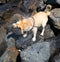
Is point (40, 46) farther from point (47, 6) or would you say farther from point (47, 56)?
point (47, 6)

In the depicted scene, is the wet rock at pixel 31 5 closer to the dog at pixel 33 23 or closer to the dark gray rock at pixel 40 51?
the dog at pixel 33 23

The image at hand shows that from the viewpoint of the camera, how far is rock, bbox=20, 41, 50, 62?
34.4ft

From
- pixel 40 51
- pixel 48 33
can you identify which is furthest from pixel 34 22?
pixel 40 51

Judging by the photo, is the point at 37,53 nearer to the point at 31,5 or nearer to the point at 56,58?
the point at 56,58

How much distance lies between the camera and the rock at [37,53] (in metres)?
10.5

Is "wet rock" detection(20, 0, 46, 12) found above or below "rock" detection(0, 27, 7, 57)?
above

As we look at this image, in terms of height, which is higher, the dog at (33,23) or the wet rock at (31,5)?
the dog at (33,23)

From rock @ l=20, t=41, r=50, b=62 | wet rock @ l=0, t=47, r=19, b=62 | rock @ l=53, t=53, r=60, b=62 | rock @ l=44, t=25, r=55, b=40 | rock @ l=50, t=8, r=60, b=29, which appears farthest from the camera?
rock @ l=44, t=25, r=55, b=40

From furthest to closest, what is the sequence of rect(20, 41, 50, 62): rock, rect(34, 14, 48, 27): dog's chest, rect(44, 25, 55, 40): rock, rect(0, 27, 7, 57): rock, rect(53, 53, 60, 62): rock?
rect(0, 27, 7, 57): rock < rect(44, 25, 55, 40): rock < rect(34, 14, 48, 27): dog's chest < rect(20, 41, 50, 62): rock < rect(53, 53, 60, 62): rock

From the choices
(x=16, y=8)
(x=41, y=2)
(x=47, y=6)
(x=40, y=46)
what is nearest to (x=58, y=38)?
(x=40, y=46)

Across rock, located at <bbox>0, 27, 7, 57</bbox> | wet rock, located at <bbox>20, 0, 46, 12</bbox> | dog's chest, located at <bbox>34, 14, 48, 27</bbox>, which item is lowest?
rock, located at <bbox>0, 27, 7, 57</bbox>

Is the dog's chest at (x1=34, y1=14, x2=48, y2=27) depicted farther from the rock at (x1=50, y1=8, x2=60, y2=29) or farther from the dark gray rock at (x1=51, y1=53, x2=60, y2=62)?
the dark gray rock at (x1=51, y1=53, x2=60, y2=62)

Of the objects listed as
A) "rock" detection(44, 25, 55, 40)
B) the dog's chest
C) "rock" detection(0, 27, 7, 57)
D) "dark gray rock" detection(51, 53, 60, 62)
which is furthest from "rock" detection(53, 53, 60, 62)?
"rock" detection(0, 27, 7, 57)

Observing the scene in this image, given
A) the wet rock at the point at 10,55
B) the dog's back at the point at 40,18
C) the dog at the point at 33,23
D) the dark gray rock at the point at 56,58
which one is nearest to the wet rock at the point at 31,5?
the dog's back at the point at 40,18
